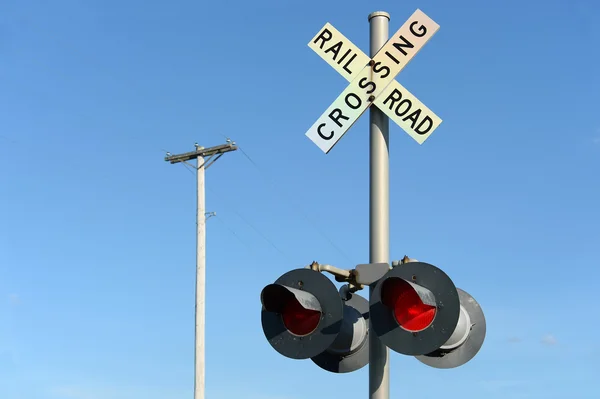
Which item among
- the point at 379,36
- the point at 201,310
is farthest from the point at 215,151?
the point at 379,36

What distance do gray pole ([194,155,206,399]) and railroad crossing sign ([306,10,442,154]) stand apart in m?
15.4

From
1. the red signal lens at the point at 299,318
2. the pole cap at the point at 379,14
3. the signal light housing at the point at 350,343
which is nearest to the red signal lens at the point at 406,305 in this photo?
the red signal lens at the point at 299,318

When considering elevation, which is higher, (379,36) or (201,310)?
(201,310)

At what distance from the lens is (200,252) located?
20984 mm

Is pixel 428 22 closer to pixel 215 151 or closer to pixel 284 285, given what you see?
pixel 284 285

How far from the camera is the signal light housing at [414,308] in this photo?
14.4 feet

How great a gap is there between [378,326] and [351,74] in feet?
5.11

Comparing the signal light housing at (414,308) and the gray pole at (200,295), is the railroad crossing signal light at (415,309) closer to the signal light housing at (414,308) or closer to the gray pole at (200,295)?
the signal light housing at (414,308)

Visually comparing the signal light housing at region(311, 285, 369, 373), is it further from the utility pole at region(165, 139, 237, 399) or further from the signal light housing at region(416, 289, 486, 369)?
the utility pole at region(165, 139, 237, 399)

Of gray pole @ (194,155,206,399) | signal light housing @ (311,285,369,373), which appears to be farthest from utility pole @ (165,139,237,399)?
signal light housing @ (311,285,369,373)

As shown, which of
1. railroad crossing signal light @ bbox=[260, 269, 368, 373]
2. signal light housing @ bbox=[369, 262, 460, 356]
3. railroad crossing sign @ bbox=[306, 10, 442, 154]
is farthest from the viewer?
railroad crossing sign @ bbox=[306, 10, 442, 154]

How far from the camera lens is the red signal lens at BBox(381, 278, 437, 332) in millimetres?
4473

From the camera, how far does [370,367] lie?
4.99 metres

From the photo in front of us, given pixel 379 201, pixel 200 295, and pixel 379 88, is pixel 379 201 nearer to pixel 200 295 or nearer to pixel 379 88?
pixel 379 88
